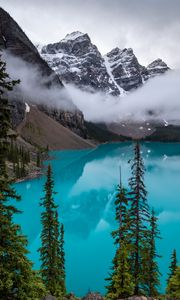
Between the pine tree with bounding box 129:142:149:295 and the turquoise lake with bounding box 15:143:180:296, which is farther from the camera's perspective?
the turquoise lake with bounding box 15:143:180:296

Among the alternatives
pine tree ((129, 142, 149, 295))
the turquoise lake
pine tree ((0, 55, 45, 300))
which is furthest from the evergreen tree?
the turquoise lake

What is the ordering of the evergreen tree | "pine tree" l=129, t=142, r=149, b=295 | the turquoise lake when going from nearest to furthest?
the evergreen tree
"pine tree" l=129, t=142, r=149, b=295
the turquoise lake

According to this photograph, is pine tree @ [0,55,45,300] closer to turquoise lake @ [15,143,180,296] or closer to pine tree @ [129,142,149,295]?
pine tree @ [129,142,149,295]

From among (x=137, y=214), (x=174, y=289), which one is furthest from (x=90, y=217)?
(x=174, y=289)

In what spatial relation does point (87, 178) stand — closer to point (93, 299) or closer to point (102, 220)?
point (102, 220)

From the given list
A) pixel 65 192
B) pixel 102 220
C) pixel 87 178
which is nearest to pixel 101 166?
pixel 87 178

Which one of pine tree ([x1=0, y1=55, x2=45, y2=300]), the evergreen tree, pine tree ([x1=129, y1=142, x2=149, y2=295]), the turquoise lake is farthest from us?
the turquoise lake

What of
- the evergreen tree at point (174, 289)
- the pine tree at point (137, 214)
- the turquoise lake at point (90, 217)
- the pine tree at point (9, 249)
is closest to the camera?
the pine tree at point (9, 249)

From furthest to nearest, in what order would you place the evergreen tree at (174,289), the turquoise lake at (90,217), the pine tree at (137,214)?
the turquoise lake at (90,217) < the pine tree at (137,214) < the evergreen tree at (174,289)

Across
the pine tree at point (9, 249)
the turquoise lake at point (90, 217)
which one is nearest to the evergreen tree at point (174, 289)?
the pine tree at point (9, 249)

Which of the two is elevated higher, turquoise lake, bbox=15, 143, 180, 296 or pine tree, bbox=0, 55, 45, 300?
turquoise lake, bbox=15, 143, 180, 296

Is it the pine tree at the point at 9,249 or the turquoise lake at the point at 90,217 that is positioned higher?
the turquoise lake at the point at 90,217

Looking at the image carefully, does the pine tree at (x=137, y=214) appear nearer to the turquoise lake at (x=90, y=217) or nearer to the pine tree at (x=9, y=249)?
the pine tree at (x=9, y=249)

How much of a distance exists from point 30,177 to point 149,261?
8741 centimetres
